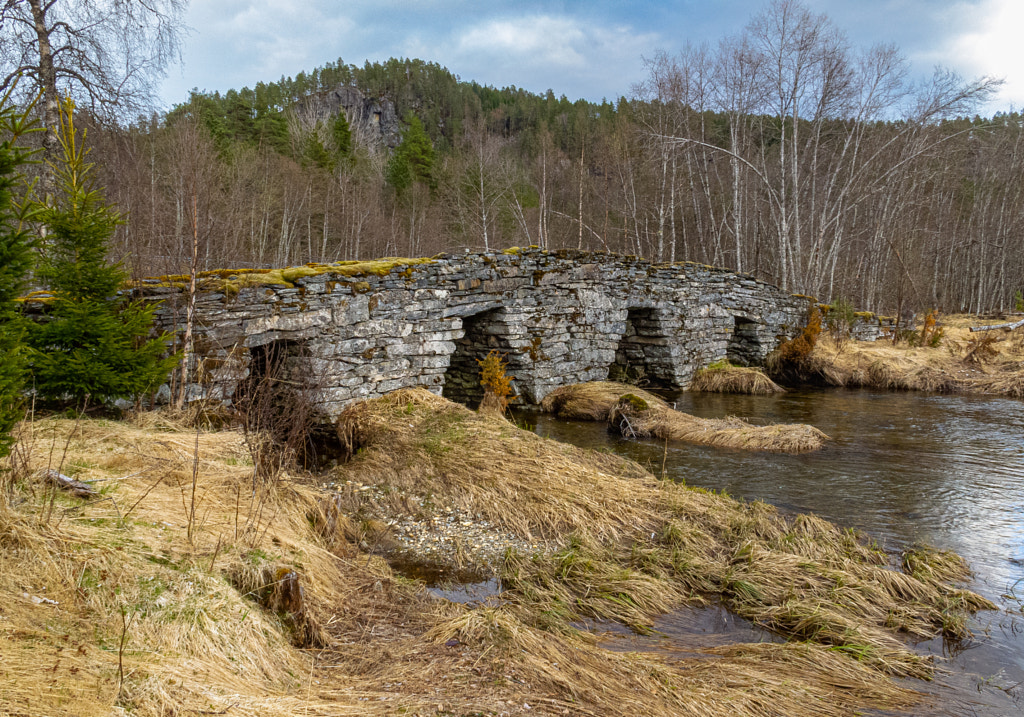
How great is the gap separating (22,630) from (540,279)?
30.7 feet

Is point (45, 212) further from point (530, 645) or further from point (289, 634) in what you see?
point (530, 645)

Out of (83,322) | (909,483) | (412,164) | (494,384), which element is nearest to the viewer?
(83,322)

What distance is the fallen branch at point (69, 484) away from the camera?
143 inches

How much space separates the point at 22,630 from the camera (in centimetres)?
Result: 244

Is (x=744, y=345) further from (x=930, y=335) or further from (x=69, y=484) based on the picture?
(x=69, y=484)

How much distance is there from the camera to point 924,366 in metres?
14.5

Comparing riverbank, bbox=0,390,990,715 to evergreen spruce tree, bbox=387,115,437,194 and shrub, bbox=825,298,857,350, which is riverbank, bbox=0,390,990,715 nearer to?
shrub, bbox=825,298,857,350

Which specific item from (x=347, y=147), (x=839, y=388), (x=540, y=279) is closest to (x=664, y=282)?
(x=540, y=279)

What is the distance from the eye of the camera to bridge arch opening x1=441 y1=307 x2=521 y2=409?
10.7m

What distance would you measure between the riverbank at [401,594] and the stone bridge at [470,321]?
1.78 metres

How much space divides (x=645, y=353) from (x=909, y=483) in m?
6.84

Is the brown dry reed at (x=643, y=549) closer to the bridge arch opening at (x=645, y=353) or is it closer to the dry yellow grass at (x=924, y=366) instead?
the bridge arch opening at (x=645, y=353)

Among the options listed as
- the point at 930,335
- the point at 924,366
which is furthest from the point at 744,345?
the point at 930,335

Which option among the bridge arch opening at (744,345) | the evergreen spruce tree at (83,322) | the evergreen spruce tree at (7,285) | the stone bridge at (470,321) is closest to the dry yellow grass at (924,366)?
the bridge arch opening at (744,345)
